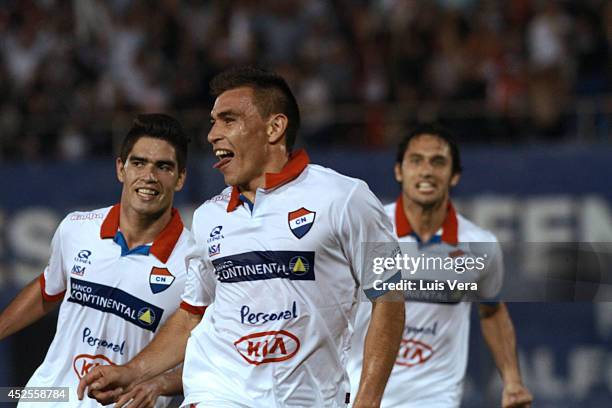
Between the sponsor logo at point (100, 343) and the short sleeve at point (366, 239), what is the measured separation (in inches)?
63.0

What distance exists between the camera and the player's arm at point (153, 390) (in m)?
5.28

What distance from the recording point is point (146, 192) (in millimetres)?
5910

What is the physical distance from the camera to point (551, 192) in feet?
37.3

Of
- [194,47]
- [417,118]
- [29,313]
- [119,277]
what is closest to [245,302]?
[119,277]

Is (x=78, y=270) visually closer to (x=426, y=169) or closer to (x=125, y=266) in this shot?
(x=125, y=266)

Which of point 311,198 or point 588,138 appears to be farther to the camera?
point 588,138

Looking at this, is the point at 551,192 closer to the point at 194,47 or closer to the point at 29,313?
the point at 194,47

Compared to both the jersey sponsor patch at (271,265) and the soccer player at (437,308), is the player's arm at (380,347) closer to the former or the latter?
the jersey sponsor patch at (271,265)

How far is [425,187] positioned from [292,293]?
246cm

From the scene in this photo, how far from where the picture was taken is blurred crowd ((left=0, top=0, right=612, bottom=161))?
11.3 meters

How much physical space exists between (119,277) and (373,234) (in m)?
1.71

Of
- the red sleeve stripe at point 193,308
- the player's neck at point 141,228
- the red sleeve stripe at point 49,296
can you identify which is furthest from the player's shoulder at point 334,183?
the red sleeve stripe at point 49,296

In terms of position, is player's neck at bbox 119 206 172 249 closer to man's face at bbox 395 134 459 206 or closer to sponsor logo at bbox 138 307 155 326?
sponsor logo at bbox 138 307 155 326

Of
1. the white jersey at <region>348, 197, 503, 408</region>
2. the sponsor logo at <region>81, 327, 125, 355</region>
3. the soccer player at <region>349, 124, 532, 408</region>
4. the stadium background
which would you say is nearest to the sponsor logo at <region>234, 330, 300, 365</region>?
the sponsor logo at <region>81, 327, 125, 355</region>
